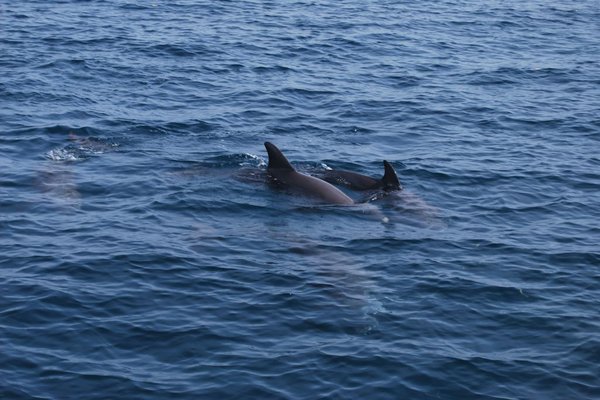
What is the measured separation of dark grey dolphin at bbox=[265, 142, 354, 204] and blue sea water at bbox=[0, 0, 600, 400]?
1.15 ft

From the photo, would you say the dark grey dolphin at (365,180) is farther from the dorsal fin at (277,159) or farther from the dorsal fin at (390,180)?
the dorsal fin at (277,159)

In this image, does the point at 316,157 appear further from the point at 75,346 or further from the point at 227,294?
the point at 75,346

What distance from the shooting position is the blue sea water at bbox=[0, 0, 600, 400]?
15.6 m

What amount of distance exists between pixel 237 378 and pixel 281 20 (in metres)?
31.4

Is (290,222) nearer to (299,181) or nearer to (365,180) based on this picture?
(299,181)

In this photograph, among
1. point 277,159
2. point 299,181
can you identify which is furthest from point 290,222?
point 277,159

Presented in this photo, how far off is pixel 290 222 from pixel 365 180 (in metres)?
3.26

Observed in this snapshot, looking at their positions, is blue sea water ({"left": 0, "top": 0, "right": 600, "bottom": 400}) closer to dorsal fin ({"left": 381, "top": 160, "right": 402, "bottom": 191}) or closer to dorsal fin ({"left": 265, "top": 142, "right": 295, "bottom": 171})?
dorsal fin ({"left": 381, "top": 160, "right": 402, "bottom": 191})

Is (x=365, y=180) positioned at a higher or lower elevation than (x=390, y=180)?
lower

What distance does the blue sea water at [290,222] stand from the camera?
1562cm

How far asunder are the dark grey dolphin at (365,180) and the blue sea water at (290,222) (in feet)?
1.05

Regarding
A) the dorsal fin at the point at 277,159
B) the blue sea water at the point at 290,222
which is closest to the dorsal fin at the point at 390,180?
the blue sea water at the point at 290,222

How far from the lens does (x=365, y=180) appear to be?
78.5 feet

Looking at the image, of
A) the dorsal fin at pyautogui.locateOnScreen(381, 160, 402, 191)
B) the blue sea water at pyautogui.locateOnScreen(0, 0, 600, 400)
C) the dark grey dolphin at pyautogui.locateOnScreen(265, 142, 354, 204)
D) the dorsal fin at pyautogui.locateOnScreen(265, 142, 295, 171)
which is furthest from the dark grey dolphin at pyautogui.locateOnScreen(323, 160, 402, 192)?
the dorsal fin at pyautogui.locateOnScreen(265, 142, 295, 171)
